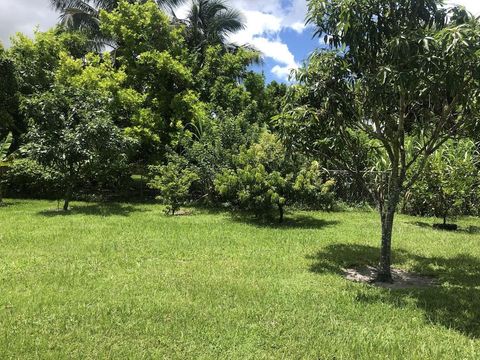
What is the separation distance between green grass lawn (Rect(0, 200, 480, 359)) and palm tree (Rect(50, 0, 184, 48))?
14.8m

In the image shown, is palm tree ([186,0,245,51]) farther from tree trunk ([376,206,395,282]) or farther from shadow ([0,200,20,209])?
tree trunk ([376,206,395,282])

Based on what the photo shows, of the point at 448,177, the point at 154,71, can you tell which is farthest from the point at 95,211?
the point at 448,177

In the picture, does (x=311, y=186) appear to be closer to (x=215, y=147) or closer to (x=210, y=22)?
(x=215, y=147)

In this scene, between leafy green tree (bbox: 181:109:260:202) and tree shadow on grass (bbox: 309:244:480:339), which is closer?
tree shadow on grass (bbox: 309:244:480:339)

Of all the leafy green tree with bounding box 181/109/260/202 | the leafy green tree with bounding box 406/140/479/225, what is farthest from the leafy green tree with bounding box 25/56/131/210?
the leafy green tree with bounding box 406/140/479/225

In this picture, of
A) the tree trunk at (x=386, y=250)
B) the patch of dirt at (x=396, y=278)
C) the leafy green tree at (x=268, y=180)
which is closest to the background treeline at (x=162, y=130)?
the leafy green tree at (x=268, y=180)

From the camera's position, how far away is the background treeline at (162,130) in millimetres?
11836

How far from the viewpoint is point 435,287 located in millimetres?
6504

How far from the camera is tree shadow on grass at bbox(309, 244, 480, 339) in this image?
5141 mm

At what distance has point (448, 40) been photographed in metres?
4.96

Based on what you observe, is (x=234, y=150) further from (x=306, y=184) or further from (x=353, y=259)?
(x=353, y=259)

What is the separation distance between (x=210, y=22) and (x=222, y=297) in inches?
769

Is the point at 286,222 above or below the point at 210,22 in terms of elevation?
below

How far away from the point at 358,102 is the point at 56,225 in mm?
7451
